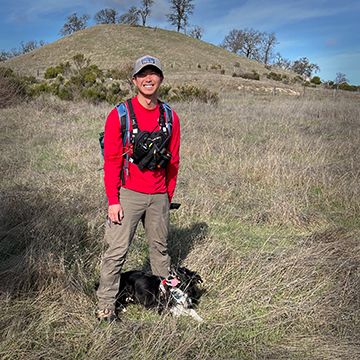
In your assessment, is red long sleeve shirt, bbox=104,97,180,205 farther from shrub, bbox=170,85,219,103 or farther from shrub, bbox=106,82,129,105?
shrub, bbox=170,85,219,103

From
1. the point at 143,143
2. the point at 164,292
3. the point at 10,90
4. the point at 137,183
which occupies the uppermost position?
the point at 10,90

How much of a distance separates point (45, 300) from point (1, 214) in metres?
1.87

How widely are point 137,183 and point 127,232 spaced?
390mm

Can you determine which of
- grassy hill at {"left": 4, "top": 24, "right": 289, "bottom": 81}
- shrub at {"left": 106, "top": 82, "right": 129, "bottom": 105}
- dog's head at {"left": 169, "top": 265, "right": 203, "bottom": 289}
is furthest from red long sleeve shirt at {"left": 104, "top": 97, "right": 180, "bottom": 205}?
grassy hill at {"left": 4, "top": 24, "right": 289, "bottom": 81}

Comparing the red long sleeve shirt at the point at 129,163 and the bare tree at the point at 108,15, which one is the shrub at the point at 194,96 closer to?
the red long sleeve shirt at the point at 129,163

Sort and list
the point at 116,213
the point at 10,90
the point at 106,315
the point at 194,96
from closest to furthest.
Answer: the point at 116,213, the point at 106,315, the point at 10,90, the point at 194,96

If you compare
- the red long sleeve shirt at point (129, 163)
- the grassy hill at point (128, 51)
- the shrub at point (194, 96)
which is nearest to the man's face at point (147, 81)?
the red long sleeve shirt at point (129, 163)

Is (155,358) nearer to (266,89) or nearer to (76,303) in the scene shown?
(76,303)

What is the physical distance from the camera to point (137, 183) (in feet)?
7.83

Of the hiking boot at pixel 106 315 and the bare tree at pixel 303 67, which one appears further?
the bare tree at pixel 303 67

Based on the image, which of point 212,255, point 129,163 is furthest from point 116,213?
point 212,255

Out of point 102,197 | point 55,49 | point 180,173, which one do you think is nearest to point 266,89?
point 180,173

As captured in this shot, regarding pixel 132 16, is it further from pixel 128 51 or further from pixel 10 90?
pixel 10 90

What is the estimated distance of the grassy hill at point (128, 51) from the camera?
43.8 meters
